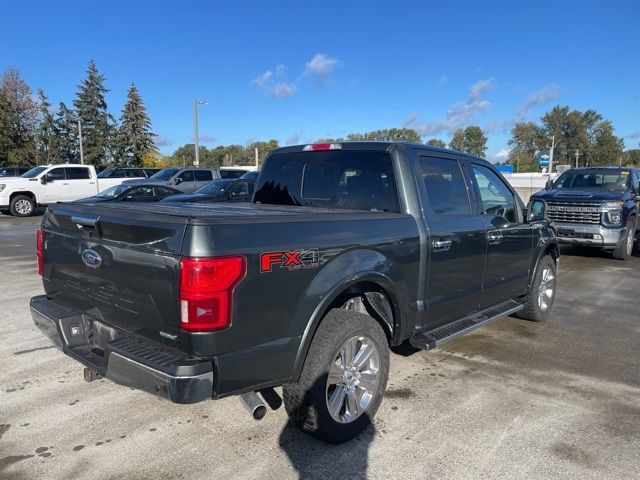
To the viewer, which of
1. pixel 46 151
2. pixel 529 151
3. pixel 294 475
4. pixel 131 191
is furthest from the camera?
pixel 529 151

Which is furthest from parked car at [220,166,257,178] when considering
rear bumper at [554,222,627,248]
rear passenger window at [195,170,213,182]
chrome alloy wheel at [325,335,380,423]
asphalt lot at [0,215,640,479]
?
chrome alloy wheel at [325,335,380,423]

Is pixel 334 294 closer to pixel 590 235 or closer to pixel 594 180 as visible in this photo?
pixel 590 235

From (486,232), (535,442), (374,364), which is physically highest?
(486,232)

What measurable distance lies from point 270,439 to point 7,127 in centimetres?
5268

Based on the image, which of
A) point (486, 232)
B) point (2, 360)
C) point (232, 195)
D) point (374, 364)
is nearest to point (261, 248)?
point (374, 364)

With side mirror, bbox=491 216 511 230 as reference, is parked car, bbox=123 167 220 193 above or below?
above

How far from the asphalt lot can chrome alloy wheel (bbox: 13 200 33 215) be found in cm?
1666

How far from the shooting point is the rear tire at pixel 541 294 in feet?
18.4

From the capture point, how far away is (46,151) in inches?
2037

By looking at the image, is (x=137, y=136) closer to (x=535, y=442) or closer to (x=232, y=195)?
(x=232, y=195)

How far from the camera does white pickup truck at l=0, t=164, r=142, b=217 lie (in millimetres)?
18969

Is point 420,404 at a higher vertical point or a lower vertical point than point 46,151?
lower

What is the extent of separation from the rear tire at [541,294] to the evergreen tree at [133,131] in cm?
6184

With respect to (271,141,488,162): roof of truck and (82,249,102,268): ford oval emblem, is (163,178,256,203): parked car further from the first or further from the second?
(82,249,102,268): ford oval emblem
